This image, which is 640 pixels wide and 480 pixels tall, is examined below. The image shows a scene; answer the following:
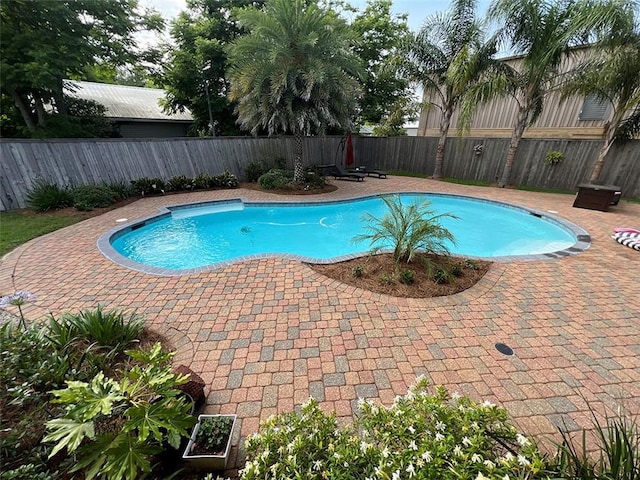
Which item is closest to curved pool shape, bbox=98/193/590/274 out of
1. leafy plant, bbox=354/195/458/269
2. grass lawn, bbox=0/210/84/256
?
leafy plant, bbox=354/195/458/269

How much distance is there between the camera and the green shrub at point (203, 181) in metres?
9.96

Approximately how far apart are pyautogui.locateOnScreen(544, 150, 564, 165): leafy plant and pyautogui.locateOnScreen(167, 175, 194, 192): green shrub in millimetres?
13263

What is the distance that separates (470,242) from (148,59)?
48.2 ft

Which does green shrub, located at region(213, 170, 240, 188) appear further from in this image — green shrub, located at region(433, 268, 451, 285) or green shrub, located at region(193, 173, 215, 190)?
green shrub, located at region(433, 268, 451, 285)

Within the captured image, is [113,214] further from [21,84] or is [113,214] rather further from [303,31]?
[303,31]

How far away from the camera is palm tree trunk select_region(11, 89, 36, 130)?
29.1ft

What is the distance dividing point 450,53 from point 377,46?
245 inches

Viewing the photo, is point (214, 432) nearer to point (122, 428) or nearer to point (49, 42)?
point (122, 428)

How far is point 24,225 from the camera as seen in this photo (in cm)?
604

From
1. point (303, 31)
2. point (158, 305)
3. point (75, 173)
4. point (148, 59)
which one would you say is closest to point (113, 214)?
point (75, 173)

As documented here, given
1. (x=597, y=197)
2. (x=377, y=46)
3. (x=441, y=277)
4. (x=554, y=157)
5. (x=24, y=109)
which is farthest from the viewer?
(x=377, y=46)

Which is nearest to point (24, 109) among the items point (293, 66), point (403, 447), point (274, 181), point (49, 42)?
point (49, 42)

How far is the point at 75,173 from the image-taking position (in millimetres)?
7922

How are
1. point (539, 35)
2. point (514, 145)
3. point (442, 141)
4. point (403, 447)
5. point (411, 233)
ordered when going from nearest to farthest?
1. point (403, 447)
2. point (411, 233)
3. point (539, 35)
4. point (514, 145)
5. point (442, 141)
